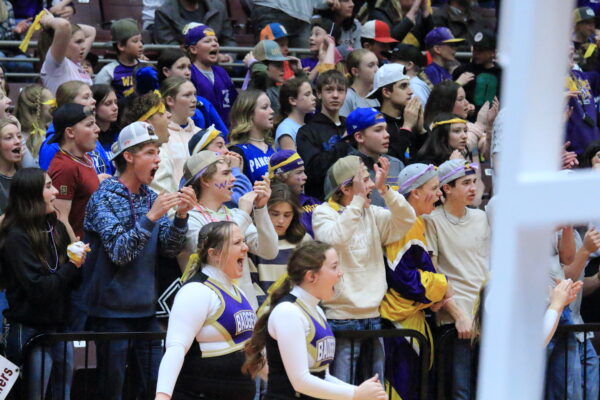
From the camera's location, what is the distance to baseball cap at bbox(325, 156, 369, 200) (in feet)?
22.4

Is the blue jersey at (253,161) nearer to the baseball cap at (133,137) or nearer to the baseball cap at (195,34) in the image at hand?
the baseball cap at (133,137)

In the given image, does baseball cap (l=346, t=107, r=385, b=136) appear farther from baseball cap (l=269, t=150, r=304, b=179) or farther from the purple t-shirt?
the purple t-shirt

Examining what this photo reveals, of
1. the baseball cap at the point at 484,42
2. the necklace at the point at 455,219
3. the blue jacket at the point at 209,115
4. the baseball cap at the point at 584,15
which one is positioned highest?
the baseball cap at the point at 584,15

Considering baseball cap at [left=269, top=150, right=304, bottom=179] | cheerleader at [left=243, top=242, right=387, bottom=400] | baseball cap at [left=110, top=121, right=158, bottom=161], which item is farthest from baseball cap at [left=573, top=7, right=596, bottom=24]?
cheerleader at [left=243, top=242, right=387, bottom=400]

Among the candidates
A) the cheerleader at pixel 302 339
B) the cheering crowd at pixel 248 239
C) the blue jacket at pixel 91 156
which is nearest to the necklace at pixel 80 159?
the cheering crowd at pixel 248 239

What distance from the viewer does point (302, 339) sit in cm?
495

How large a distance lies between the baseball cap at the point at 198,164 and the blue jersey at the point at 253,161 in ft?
4.07

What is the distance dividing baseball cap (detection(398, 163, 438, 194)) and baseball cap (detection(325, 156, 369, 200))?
0.31m

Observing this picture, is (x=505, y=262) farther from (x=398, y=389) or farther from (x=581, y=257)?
(x=581, y=257)

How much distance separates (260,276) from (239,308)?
1304 mm

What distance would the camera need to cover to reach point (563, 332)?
652 cm

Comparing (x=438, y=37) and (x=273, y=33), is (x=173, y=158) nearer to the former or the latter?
(x=273, y=33)

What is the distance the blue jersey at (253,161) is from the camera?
7.66 metres

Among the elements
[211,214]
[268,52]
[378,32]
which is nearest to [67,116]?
[211,214]
